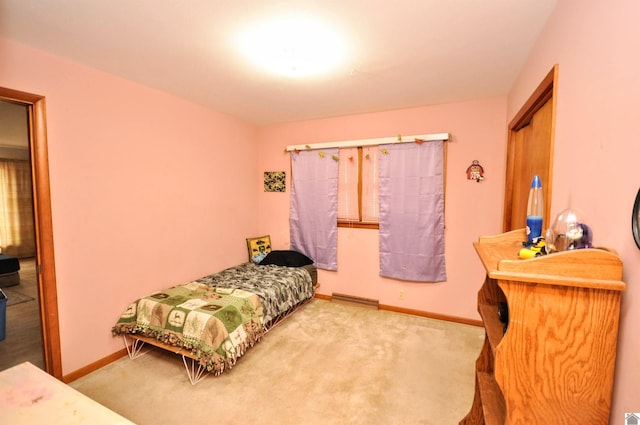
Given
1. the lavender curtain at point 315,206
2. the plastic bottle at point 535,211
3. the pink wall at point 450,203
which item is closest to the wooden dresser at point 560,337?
the plastic bottle at point 535,211

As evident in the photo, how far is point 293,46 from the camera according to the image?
1.95 metres

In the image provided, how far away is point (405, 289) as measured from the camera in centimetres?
345

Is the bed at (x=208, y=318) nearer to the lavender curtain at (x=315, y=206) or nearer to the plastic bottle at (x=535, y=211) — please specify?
the lavender curtain at (x=315, y=206)

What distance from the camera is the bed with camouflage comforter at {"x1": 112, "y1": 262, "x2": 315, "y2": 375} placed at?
2174mm

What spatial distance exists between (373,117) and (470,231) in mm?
1752

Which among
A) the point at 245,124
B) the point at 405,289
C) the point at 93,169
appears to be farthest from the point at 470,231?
the point at 93,169

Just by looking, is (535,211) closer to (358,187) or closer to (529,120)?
(529,120)

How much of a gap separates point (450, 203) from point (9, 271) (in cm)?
564

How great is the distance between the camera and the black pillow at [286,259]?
3703mm

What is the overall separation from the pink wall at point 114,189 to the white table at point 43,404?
1020 millimetres

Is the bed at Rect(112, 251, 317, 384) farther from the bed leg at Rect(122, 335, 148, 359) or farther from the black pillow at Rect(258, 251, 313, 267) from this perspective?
the black pillow at Rect(258, 251, 313, 267)

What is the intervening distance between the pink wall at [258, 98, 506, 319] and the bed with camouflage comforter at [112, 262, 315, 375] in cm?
95

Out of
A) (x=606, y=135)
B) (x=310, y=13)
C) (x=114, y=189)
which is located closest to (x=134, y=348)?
(x=114, y=189)

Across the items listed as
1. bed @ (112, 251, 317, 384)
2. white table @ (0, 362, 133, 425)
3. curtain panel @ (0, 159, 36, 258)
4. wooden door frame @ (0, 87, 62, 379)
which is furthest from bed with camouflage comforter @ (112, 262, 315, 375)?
curtain panel @ (0, 159, 36, 258)
